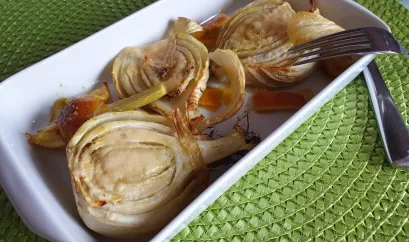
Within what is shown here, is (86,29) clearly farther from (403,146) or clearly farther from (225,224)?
(403,146)

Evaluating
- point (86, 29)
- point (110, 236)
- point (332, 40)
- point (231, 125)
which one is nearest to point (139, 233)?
point (110, 236)

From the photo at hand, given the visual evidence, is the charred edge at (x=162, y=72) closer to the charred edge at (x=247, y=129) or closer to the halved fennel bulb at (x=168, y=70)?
the halved fennel bulb at (x=168, y=70)

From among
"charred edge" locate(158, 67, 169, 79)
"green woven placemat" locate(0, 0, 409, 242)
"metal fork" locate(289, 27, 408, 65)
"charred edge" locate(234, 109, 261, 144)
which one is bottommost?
"green woven placemat" locate(0, 0, 409, 242)

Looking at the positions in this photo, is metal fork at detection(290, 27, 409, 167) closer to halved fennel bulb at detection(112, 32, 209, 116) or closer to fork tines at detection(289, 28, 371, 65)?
fork tines at detection(289, 28, 371, 65)

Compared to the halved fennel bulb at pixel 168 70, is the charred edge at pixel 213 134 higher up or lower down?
lower down

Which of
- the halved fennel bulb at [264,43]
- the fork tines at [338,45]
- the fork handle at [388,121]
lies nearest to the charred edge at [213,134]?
the halved fennel bulb at [264,43]

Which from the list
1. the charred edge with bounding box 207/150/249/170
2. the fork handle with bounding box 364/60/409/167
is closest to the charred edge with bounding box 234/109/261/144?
the charred edge with bounding box 207/150/249/170
